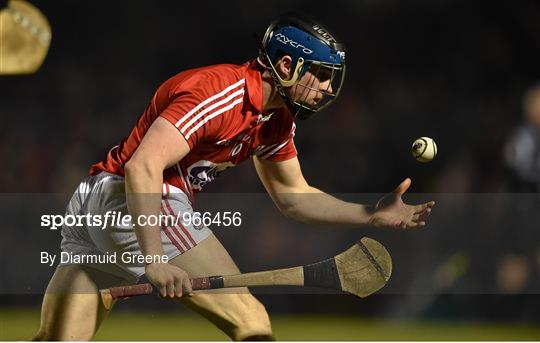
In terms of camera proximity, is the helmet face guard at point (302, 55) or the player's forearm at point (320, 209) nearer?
the helmet face guard at point (302, 55)

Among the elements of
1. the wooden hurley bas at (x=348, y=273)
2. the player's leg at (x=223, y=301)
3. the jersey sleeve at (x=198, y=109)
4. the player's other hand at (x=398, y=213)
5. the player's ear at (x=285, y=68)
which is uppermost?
the player's ear at (x=285, y=68)

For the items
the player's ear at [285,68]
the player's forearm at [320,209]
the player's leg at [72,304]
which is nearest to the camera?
the player's leg at [72,304]

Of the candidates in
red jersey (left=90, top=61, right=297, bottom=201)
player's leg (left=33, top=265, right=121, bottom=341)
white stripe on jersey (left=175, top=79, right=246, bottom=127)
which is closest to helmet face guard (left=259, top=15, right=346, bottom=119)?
red jersey (left=90, top=61, right=297, bottom=201)

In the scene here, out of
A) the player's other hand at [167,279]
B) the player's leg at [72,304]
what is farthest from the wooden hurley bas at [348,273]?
the player's other hand at [167,279]

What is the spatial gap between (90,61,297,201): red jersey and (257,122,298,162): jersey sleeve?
0.07 metres

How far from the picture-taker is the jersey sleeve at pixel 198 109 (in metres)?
4.86

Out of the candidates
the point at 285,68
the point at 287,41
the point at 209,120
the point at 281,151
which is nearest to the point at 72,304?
the point at 209,120

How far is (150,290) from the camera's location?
5020 mm

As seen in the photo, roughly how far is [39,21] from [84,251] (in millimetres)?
2018

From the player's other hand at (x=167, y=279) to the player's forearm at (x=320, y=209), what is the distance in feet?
3.45

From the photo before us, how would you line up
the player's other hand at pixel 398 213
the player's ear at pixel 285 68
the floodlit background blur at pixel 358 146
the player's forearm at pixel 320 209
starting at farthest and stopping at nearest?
1. the floodlit background blur at pixel 358 146
2. the player's forearm at pixel 320 209
3. the player's other hand at pixel 398 213
4. the player's ear at pixel 285 68

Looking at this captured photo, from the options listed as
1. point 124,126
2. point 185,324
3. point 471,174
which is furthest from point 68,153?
point 471,174

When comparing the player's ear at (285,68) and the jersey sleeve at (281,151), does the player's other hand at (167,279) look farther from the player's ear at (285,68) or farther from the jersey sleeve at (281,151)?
the player's ear at (285,68)

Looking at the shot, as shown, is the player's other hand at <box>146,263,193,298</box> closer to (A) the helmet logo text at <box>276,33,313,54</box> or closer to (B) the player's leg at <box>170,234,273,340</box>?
(B) the player's leg at <box>170,234,273,340</box>
